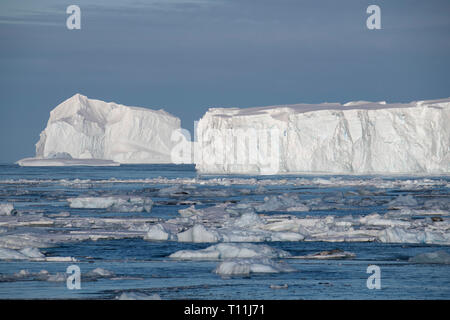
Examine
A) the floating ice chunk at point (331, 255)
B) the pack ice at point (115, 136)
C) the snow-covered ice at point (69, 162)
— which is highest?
the pack ice at point (115, 136)

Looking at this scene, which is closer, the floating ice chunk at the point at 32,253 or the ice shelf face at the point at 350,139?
the floating ice chunk at the point at 32,253

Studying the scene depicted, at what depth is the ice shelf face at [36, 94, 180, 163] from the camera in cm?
10600

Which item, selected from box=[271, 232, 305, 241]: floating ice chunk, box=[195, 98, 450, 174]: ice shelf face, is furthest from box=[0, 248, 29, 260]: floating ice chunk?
box=[195, 98, 450, 174]: ice shelf face

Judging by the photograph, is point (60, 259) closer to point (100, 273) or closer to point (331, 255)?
point (100, 273)

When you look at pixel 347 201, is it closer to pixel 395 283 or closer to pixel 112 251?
pixel 112 251

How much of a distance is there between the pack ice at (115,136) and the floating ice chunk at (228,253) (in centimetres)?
9139

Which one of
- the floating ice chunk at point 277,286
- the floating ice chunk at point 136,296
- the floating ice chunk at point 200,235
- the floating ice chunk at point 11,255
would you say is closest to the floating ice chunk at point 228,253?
the floating ice chunk at point 200,235

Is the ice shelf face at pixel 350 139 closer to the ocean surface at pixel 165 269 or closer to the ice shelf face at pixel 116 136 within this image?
the ocean surface at pixel 165 269

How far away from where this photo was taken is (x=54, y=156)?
103 meters

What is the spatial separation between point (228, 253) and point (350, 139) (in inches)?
1401

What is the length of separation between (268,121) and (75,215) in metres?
34.9

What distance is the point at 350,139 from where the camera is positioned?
4847cm

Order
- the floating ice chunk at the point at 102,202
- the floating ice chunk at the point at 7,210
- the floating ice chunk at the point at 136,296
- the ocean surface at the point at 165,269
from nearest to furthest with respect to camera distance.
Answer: the floating ice chunk at the point at 136,296, the ocean surface at the point at 165,269, the floating ice chunk at the point at 7,210, the floating ice chunk at the point at 102,202

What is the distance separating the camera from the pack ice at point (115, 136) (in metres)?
106
